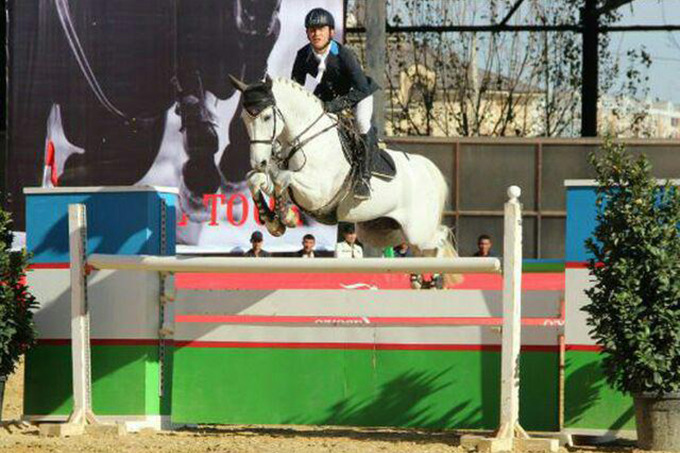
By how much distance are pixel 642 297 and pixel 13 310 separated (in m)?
3.14

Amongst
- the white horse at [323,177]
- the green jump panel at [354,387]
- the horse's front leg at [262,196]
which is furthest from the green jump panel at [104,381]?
the white horse at [323,177]

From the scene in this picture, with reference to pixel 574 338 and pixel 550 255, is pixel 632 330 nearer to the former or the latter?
pixel 574 338

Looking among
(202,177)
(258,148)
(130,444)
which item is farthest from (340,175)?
(202,177)

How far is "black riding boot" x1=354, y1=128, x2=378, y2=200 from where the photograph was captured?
841 cm

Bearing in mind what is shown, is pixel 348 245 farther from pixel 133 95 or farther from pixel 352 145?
pixel 133 95

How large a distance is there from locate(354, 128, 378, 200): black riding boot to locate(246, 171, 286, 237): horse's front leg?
672mm

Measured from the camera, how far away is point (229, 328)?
25.0ft

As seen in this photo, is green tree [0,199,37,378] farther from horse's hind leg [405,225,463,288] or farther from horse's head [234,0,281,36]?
horse's head [234,0,281,36]

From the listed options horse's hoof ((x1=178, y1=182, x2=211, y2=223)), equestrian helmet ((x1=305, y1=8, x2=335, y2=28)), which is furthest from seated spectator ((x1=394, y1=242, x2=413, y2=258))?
equestrian helmet ((x1=305, y1=8, x2=335, y2=28))

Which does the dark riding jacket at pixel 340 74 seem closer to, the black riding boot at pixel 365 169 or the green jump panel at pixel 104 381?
the black riding boot at pixel 365 169

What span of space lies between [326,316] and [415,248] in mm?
1690

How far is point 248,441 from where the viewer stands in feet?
23.6

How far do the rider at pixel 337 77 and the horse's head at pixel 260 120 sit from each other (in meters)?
0.50

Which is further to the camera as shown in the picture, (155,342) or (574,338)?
(155,342)
